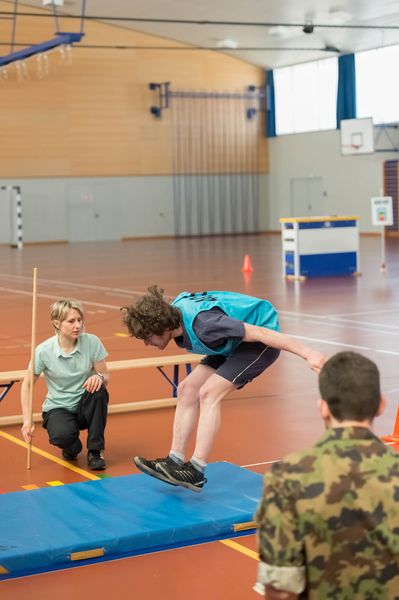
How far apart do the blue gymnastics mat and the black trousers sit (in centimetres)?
55

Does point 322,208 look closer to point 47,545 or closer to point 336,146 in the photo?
point 336,146

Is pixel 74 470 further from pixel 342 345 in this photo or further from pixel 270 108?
pixel 270 108

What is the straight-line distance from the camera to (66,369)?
631 cm

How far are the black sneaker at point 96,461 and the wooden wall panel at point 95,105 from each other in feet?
95.4

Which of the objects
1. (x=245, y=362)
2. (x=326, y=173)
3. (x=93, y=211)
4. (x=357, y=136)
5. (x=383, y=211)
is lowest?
(x=245, y=362)

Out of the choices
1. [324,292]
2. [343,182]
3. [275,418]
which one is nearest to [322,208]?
[343,182]

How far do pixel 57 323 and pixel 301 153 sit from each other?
32.0m

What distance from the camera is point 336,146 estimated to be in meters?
35.2

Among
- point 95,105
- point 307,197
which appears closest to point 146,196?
point 95,105

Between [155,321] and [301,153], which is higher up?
[301,153]

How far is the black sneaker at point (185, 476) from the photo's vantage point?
17.0ft

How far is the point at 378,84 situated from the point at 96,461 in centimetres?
2836

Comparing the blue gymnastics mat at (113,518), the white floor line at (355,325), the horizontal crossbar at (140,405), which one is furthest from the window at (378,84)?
the blue gymnastics mat at (113,518)

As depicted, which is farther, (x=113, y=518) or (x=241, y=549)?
(x=113, y=518)
